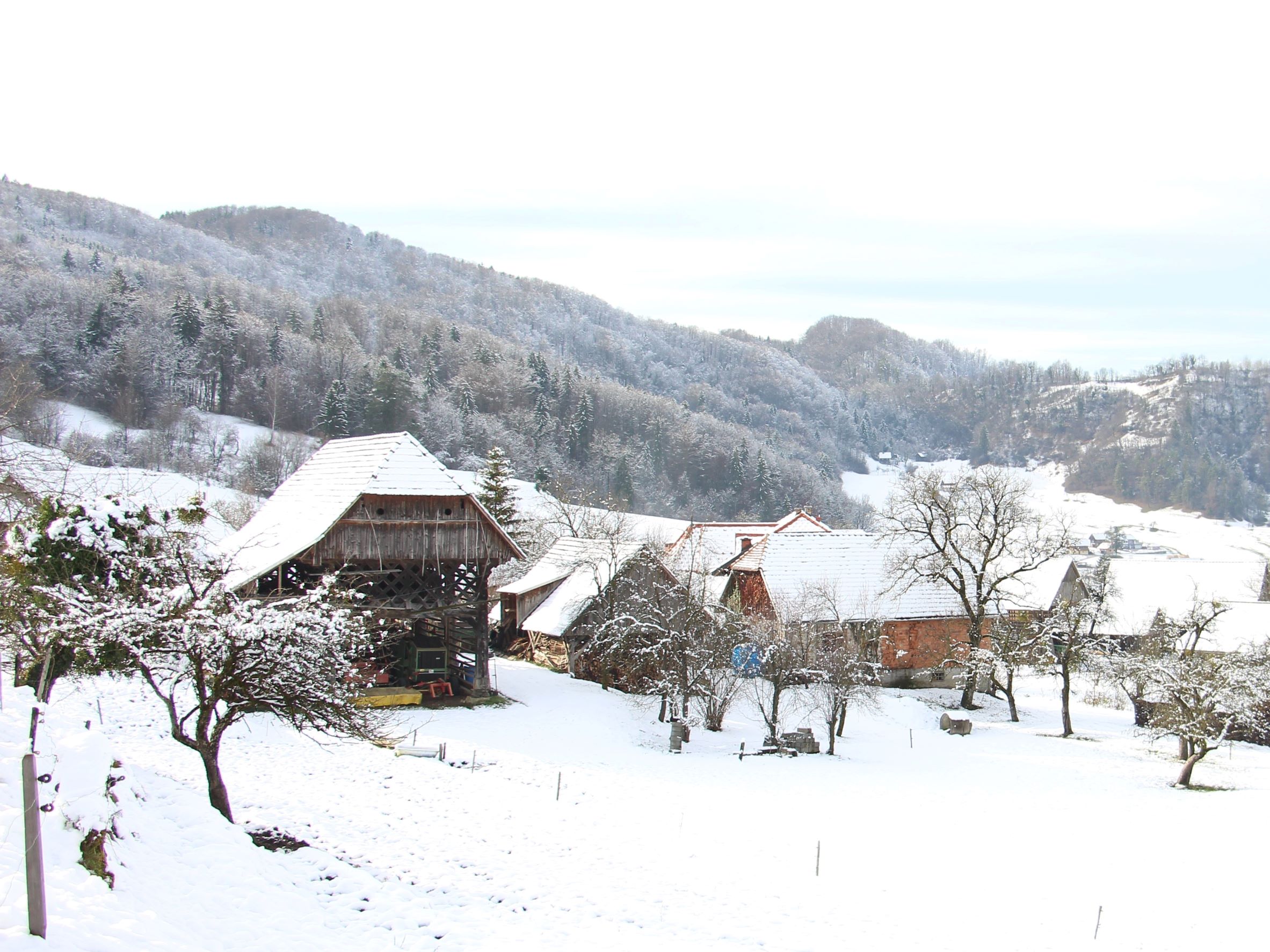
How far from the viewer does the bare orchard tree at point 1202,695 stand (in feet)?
84.8

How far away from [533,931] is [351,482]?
17464mm

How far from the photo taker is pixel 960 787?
24047 millimetres

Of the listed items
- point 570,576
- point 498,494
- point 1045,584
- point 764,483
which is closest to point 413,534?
point 570,576

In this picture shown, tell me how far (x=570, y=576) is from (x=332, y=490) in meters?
11.4

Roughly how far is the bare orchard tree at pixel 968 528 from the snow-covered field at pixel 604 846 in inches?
374

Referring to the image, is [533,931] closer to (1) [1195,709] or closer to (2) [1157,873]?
(2) [1157,873]

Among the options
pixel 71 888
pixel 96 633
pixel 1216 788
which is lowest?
pixel 1216 788

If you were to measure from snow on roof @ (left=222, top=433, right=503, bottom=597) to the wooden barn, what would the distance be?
4cm

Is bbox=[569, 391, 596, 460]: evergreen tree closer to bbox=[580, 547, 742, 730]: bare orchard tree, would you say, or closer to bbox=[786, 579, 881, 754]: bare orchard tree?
bbox=[786, 579, 881, 754]: bare orchard tree

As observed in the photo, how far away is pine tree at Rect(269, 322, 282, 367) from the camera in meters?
111

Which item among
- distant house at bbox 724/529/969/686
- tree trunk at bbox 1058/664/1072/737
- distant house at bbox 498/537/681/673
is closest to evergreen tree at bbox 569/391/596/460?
distant house at bbox 724/529/969/686

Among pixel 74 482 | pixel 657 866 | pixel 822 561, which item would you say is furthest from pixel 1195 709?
pixel 74 482

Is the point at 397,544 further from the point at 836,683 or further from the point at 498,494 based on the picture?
the point at 498,494

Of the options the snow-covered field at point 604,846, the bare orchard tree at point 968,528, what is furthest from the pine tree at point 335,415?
the snow-covered field at point 604,846
